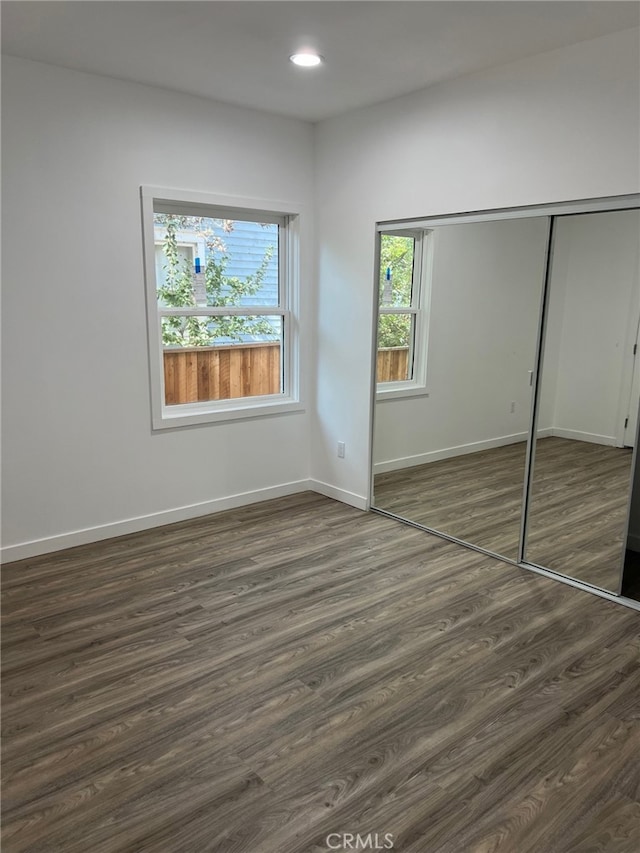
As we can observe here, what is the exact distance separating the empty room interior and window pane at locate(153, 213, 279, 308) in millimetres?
21

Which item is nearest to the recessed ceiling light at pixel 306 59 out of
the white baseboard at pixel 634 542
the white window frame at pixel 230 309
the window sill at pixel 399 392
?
the white window frame at pixel 230 309

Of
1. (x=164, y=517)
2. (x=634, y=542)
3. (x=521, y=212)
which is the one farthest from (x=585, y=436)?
(x=164, y=517)

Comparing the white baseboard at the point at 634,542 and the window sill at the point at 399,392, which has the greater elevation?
the window sill at the point at 399,392

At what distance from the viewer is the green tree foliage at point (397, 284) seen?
3.91 meters

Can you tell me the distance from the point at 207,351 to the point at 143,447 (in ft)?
2.60

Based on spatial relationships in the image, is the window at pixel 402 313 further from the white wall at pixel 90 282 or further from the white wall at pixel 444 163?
the white wall at pixel 90 282

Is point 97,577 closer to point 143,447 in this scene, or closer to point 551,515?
point 143,447

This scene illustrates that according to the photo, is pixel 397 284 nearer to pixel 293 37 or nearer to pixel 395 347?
pixel 395 347

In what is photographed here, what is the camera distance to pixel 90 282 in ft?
11.4

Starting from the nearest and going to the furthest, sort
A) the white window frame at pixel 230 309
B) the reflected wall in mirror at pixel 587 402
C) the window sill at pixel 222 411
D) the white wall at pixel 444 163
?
the white wall at pixel 444 163 → the reflected wall in mirror at pixel 587 402 → the white window frame at pixel 230 309 → the window sill at pixel 222 411

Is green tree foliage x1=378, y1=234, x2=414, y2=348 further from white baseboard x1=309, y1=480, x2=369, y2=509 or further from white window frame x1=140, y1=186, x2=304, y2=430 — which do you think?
white baseboard x1=309, y1=480, x2=369, y2=509

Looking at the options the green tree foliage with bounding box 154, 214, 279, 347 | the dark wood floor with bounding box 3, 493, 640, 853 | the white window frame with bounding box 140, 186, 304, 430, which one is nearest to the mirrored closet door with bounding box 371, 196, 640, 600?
the dark wood floor with bounding box 3, 493, 640, 853

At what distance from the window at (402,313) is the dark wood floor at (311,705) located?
1206 millimetres

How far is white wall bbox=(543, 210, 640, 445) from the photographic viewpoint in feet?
9.51
